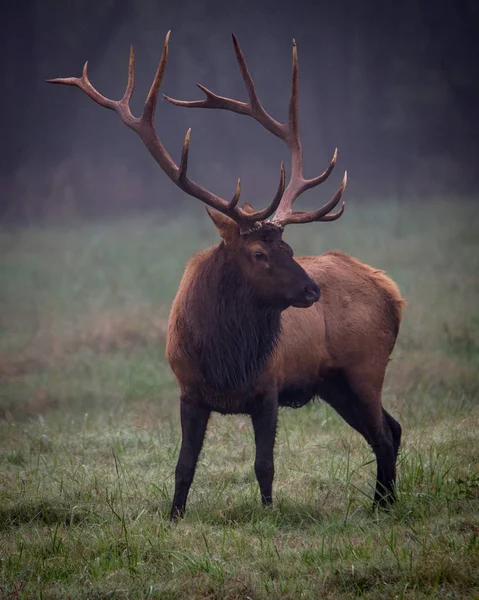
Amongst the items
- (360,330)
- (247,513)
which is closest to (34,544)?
(247,513)

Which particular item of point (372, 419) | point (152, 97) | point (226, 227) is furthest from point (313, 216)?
point (372, 419)

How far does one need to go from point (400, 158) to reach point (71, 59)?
5.76m

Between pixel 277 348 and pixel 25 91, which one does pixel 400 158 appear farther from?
pixel 277 348

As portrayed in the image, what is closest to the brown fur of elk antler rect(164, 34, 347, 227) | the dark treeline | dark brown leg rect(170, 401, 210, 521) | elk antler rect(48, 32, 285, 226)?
dark brown leg rect(170, 401, 210, 521)

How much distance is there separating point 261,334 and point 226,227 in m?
0.66

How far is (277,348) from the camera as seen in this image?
225 inches

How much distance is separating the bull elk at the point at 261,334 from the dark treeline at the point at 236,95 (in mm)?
9354

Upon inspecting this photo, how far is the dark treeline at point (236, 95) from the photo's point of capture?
50.8 ft

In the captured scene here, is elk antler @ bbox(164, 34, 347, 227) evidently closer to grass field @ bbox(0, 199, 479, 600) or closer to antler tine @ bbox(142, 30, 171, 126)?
antler tine @ bbox(142, 30, 171, 126)

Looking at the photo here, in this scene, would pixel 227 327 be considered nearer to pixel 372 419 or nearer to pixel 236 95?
pixel 372 419

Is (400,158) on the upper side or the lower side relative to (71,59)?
lower

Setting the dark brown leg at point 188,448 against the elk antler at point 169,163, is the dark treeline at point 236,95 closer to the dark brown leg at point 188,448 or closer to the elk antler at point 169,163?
the elk antler at point 169,163

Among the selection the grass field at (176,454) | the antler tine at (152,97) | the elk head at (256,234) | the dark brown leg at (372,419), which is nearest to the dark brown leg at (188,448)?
the grass field at (176,454)

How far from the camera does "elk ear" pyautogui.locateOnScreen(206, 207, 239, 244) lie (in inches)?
222
